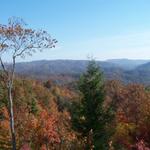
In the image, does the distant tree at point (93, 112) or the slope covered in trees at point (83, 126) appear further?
the slope covered in trees at point (83, 126)

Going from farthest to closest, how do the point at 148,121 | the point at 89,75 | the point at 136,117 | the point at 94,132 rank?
the point at 136,117, the point at 148,121, the point at 89,75, the point at 94,132

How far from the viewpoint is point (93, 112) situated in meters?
28.0

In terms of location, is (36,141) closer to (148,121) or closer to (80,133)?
(148,121)

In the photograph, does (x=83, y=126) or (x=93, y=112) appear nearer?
(x=83, y=126)

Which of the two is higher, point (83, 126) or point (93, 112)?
point (93, 112)

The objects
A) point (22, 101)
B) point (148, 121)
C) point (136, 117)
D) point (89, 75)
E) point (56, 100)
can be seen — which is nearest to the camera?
point (89, 75)

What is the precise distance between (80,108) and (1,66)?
6881mm

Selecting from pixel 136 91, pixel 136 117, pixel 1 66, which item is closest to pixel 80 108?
pixel 1 66

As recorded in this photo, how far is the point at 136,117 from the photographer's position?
50219 millimetres

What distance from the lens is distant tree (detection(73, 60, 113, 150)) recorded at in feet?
90.5

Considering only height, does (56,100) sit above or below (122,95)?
below

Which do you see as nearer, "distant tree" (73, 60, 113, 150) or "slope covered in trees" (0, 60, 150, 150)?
"distant tree" (73, 60, 113, 150)

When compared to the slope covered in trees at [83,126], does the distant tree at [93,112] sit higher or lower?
higher

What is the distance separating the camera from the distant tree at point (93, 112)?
90.5ft
